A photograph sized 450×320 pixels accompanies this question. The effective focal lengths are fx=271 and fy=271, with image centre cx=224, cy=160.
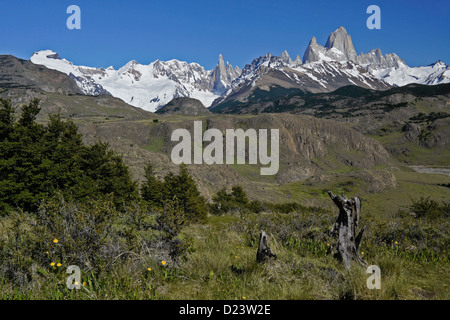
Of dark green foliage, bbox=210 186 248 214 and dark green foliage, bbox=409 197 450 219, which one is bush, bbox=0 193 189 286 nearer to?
dark green foliage, bbox=409 197 450 219

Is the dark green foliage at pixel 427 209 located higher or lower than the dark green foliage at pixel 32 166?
lower

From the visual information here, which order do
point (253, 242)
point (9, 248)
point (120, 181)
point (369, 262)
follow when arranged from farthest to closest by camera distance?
1. point (120, 181)
2. point (253, 242)
3. point (369, 262)
4. point (9, 248)

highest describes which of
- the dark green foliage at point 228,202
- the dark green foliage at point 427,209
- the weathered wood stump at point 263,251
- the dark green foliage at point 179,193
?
the weathered wood stump at point 263,251

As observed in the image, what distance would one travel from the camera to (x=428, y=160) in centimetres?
16250

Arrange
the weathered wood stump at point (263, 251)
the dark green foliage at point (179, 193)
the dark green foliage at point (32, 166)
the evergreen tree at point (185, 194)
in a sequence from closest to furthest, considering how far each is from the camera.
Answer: the weathered wood stump at point (263, 251)
the dark green foliage at point (32, 166)
the evergreen tree at point (185, 194)
the dark green foliage at point (179, 193)

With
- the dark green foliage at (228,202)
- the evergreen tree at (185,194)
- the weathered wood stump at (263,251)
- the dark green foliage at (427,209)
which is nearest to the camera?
the weathered wood stump at (263,251)

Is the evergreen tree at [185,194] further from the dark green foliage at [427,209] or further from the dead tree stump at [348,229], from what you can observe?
the dead tree stump at [348,229]

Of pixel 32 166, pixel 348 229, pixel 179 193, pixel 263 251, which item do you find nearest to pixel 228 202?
pixel 179 193

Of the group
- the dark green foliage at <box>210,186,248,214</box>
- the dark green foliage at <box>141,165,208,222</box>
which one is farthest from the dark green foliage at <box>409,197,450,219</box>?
the dark green foliage at <box>210,186,248,214</box>

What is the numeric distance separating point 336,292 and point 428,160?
198 m

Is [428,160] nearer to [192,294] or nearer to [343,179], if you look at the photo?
[343,179]

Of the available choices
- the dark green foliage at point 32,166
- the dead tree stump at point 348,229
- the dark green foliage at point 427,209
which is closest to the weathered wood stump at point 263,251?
the dead tree stump at point 348,229

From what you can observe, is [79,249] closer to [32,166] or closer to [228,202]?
[32,166]
